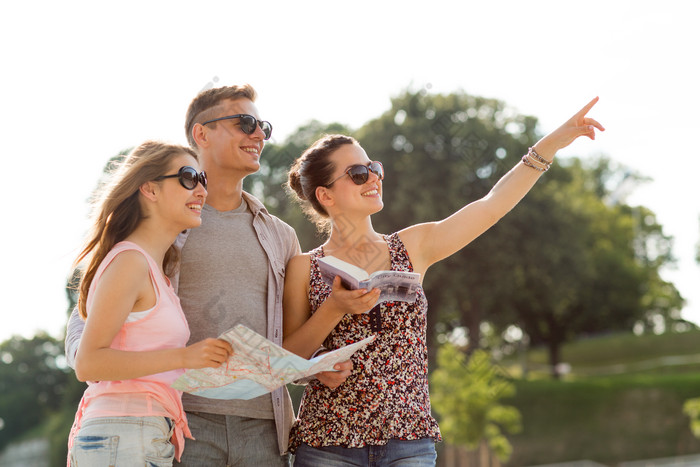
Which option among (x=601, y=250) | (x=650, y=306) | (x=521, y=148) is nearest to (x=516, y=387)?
(x=521, y=148)

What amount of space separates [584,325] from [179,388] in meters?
38.0

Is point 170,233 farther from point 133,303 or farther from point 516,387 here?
Answer: point 516,387

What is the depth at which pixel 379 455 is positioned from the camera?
128 inches

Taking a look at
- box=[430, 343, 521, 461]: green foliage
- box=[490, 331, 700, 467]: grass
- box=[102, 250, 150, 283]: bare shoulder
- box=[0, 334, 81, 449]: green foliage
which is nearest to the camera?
box=[102, 250, 150, 283]: bare shoulder

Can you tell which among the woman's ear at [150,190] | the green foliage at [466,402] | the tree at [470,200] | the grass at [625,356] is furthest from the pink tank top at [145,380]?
the grass at [625,356]

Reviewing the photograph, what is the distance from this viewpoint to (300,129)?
25.3 m

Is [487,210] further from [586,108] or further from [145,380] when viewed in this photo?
[145,380]

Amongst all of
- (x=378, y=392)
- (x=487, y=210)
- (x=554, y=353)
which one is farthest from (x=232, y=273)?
(x=554, y=353)

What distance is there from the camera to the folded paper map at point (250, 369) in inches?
104

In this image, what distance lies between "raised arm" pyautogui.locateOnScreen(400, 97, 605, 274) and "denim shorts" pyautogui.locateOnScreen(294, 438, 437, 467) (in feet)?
2.69

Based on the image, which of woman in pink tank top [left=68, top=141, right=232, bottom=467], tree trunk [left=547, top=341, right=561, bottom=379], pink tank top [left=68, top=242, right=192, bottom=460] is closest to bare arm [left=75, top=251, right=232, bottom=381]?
woman in pink tank top [left=68, top=141, right=232, bottom=467]

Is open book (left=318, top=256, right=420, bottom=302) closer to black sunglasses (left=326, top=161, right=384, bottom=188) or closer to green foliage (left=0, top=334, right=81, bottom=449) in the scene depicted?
black sunglasses (left=326, top=161, right=384, bottom=188)

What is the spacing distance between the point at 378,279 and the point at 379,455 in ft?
2.67

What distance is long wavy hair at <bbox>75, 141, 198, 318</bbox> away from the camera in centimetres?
301
